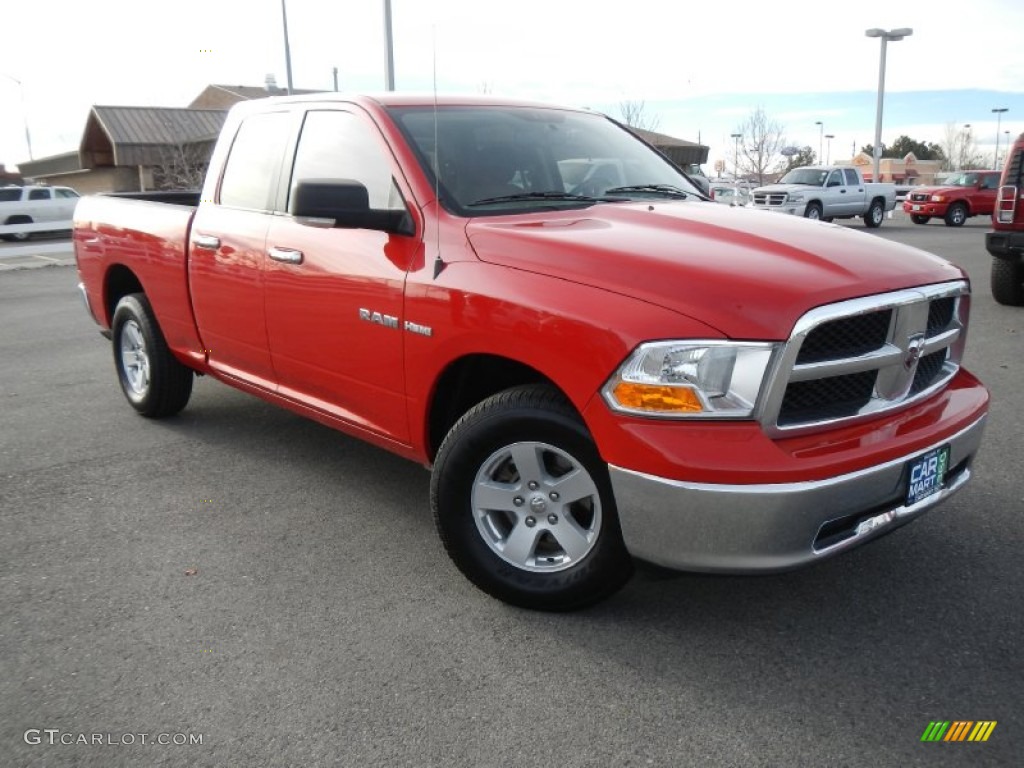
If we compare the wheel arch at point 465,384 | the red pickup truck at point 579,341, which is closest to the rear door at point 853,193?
the red pickup truck at point 579,341

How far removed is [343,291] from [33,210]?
26957 millimetres

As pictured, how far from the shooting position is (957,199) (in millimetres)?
27297

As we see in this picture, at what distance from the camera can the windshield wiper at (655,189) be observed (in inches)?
159

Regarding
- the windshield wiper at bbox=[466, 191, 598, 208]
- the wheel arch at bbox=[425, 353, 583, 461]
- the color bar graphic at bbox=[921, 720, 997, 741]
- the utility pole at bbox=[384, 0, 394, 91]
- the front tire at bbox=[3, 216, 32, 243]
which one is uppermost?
the utility pole at bbox=[384, 0, 394, 91]

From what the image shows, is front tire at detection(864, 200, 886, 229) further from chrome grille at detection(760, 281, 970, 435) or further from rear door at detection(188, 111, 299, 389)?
chrome grille at detection(760, 281, 970, 435)

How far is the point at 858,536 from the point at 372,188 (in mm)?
2345

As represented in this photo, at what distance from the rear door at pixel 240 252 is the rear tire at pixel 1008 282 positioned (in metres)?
8.41

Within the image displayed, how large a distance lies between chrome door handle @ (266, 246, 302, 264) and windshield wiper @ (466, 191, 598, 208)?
0.89 m

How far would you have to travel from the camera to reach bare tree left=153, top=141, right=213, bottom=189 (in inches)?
1182

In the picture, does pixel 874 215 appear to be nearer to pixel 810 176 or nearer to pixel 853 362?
pixel 810 176

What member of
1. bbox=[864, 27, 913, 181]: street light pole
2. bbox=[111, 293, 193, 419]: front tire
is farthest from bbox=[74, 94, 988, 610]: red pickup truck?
bbox=[864, 27, 913, 181]: street light pole

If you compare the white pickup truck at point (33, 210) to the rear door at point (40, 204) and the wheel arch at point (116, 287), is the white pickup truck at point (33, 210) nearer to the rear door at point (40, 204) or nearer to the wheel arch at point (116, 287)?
the rear door at point (40, 204)

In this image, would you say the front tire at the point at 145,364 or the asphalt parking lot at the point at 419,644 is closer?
the asphalt parking lot at the point at 419,644

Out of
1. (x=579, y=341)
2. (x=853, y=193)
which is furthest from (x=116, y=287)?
(x=853, y=193)
